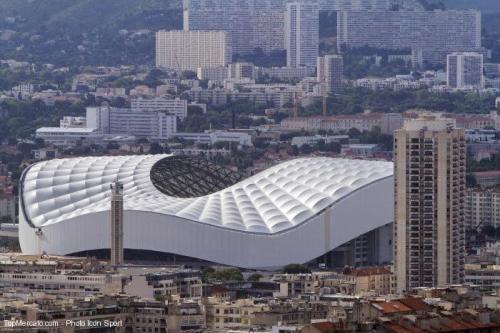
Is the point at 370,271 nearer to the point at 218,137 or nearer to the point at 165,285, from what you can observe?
the point at 165,285

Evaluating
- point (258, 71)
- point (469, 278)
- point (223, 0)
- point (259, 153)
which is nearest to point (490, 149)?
point (259, 153)

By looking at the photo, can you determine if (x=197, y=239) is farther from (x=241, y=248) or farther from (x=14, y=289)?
(x=14, y=289)

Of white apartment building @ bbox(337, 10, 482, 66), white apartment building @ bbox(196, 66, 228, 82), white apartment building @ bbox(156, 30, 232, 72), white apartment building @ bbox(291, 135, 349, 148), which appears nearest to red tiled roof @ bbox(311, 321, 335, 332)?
white apartment building @ bbox(291, 135, 349, 148)

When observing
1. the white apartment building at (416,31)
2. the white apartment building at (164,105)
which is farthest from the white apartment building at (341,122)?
the white apartment building at (416,31)

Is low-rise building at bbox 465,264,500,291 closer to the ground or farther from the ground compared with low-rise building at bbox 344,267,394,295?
closer to the ground

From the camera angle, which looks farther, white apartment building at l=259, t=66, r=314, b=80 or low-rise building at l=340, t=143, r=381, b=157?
white apartment building at l=259, t=66, r=314, b=80

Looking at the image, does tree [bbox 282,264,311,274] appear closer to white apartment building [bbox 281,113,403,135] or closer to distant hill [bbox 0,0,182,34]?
white apartment building [bbox 281,113,403,135]
